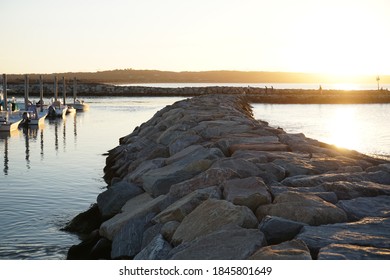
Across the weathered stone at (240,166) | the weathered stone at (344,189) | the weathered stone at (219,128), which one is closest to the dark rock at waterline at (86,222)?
the weathered stone at (240,166)

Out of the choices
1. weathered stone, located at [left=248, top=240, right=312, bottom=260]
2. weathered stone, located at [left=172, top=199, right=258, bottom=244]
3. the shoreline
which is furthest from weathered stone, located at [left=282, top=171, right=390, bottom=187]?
the shoreline

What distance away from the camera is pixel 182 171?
817cm

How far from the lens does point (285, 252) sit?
4.64 meters

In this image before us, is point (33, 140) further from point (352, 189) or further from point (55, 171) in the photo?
point (352, 189)

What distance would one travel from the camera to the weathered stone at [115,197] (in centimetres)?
837

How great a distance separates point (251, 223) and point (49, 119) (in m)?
28.1

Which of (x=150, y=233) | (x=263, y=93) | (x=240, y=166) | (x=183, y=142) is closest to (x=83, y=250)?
(x=150, y=233)

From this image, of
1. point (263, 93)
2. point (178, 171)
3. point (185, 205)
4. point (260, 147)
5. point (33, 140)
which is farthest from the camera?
point (263, 93)

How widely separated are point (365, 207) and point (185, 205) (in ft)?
5.80

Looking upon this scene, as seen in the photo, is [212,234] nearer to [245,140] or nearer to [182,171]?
[182,171]

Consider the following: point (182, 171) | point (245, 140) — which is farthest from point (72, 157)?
point (182, 171)

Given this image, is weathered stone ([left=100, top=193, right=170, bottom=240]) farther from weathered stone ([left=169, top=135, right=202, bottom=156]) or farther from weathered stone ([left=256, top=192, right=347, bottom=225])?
weathered stone ([left=169, top=135, right=202, bottom=156])

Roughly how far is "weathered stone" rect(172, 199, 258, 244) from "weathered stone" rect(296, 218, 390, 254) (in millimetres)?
625

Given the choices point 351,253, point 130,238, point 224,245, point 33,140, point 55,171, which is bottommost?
point 33,140
